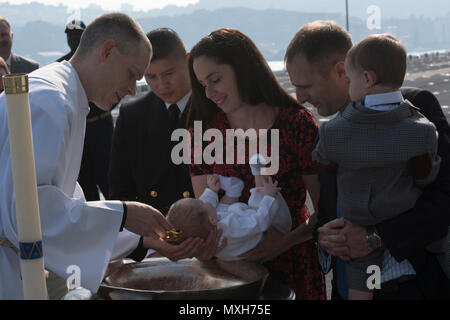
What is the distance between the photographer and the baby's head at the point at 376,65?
2568mm

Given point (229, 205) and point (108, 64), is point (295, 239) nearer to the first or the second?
point (229, 205)

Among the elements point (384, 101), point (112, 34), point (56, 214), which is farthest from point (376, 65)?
point (56, 214)

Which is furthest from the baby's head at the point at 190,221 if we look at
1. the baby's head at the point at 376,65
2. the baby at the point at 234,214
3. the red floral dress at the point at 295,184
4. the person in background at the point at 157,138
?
the person in background at the point at 157,138

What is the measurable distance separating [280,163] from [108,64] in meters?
1.02

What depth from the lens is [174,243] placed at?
270 centimetres

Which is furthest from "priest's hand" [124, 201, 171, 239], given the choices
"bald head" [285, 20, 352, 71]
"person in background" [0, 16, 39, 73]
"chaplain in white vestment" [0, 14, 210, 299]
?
"person in background" [0, 16, 39, 73]

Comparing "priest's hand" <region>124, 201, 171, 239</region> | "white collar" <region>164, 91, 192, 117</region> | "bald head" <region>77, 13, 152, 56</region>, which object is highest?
"bald head" <region>77, 13, 152, 56</region>

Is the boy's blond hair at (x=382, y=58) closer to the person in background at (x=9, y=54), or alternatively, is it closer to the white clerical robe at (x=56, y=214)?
the white clerical robe at (x=56, y=214)

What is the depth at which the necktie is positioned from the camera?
13.5 ft

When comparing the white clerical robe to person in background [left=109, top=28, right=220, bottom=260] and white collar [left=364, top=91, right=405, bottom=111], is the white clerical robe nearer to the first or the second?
white collar [left=364, top=91, right=405, bottom=111]

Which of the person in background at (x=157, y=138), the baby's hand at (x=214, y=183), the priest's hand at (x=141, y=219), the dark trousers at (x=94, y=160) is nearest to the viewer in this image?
the priest's hand at (x=141, y=219)

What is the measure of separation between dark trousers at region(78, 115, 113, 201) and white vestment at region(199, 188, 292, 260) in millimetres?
3971

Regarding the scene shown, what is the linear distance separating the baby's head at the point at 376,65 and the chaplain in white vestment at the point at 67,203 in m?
1.01

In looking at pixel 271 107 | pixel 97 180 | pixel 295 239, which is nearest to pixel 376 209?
pixel 295 239
